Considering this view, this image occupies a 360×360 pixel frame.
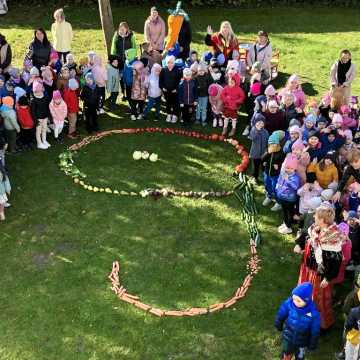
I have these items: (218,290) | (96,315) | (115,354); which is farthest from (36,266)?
(218,290)

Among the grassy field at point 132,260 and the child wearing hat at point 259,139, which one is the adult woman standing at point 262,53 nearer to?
the grassy field at point 132,260

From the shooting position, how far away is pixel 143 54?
15875 mm

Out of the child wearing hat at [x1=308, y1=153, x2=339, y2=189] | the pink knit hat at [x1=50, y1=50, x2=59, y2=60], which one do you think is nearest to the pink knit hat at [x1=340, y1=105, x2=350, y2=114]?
the child wearing hat at [x1=308, y1=153, x2=339, y2=189]

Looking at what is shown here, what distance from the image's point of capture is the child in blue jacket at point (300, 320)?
7844 mm

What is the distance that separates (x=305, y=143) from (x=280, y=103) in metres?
1.83

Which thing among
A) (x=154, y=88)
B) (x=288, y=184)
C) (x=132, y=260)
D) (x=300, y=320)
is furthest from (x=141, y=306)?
(x=154, y=88)

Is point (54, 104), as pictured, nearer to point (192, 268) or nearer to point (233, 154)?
point (233, 154)

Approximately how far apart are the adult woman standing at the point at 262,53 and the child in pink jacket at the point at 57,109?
16.6ft

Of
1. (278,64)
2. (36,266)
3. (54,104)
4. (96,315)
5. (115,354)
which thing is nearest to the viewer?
(115,354)

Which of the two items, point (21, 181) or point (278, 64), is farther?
point (278, 64)

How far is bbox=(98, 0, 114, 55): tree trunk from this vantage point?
17.5 metres

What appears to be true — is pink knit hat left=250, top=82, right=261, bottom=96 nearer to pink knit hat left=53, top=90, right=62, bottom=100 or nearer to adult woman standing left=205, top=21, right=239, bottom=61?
adult woman standing left=205, top=21, right=239, bottom=61

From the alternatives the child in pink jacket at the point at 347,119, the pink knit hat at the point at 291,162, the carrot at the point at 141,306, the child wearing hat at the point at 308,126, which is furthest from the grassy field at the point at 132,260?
the child in pink jacket at the point at 347,119

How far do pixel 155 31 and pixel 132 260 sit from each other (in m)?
7.85
